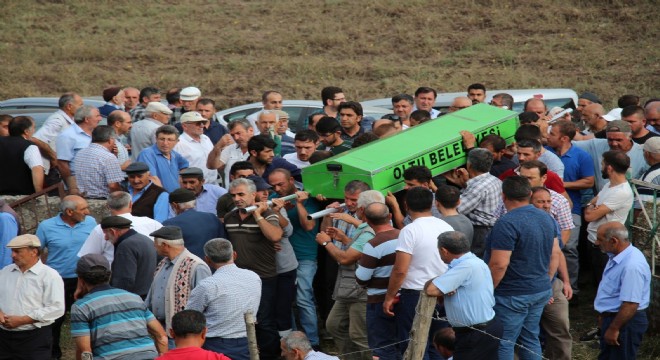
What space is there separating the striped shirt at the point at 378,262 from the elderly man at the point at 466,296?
866mm

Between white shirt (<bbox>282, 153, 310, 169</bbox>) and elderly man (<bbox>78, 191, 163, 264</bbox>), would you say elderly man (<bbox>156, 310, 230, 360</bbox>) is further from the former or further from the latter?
white shirt (<bbox>282, 153, 310, 169</bbox>)

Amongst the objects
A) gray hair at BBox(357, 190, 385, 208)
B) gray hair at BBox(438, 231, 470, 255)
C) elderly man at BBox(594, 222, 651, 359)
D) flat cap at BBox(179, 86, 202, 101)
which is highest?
gray hair at BBox(438, 231, 470, 255)

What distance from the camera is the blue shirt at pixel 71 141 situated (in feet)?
40.0

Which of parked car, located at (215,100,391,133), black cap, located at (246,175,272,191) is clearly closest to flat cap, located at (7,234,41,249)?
black cap, located at (246,175,272,191)

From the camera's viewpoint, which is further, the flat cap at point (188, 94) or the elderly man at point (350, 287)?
the flat cap at point (188, 94)

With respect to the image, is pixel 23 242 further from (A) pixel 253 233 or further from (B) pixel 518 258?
(B) pixel 518 258

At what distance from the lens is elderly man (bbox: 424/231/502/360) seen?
7.84 metres

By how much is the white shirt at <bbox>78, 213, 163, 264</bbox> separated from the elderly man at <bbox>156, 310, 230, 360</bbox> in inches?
96.6

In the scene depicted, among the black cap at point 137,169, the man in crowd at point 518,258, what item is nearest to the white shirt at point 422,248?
the man in crowd at point 518,258

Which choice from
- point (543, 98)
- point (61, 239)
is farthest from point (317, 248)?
point (543, 98)

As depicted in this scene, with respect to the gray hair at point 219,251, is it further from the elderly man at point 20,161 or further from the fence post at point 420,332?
the elderly man at point 20,161

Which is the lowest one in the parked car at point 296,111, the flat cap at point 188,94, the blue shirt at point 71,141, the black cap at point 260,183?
the parked car at point 296,111

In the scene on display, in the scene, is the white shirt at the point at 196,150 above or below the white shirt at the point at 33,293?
below

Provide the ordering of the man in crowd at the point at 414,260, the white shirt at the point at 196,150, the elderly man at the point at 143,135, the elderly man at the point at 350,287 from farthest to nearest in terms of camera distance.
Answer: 1. the elderly man at the point at 143,135
2. the white shirt at the point at 196,150
3. the elderly man at the point at 350,287
4. the man in crowd at the point at 414,260
